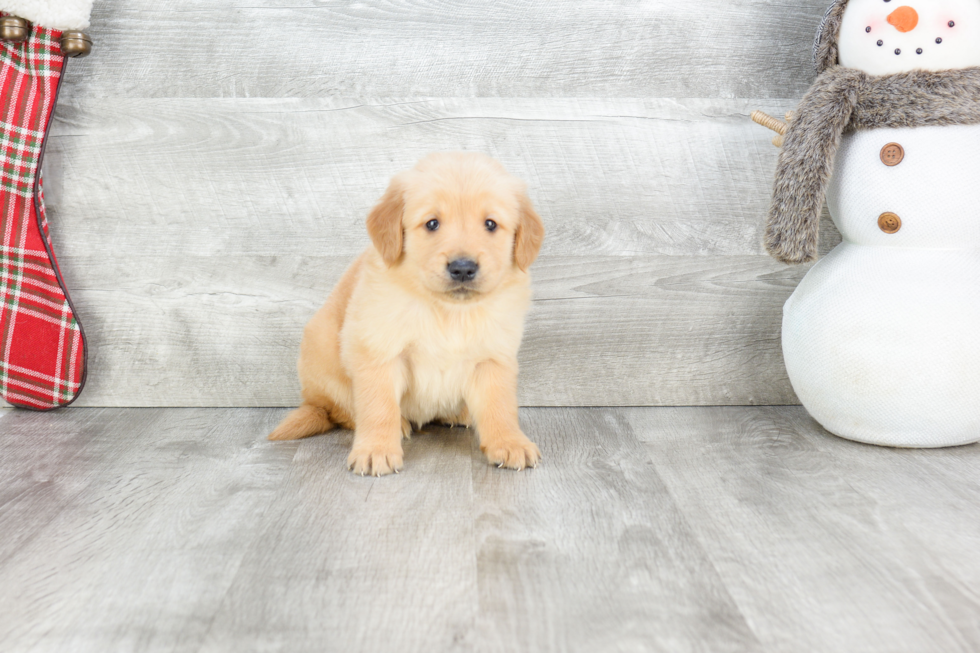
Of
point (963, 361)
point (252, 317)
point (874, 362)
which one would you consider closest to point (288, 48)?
point (252, 317)

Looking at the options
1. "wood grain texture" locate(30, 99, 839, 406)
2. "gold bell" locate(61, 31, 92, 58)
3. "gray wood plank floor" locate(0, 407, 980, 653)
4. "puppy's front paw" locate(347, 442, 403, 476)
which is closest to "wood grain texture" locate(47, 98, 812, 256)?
"wood grain texture" locate(30, 99, 839, 406)

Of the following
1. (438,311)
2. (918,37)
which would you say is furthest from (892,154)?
(438,311)

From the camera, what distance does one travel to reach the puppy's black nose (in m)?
1.67

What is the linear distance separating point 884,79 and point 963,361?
0.72m

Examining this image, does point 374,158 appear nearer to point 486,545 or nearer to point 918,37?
point 486,545

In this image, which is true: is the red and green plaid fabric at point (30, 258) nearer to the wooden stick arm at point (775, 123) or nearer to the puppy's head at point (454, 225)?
the puppy's head at point (454, 225)

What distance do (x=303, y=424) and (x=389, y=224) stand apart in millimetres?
633

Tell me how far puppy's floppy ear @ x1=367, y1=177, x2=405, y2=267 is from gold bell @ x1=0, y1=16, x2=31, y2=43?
116 cm

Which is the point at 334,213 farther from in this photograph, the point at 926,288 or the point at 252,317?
the point at 926,288

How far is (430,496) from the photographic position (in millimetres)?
1665

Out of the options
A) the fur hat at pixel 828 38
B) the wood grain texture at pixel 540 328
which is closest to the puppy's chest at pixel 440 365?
the wood grain texture at pixel 540 328

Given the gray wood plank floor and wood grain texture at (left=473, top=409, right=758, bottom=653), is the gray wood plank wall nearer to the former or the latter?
the gray wood plank floor

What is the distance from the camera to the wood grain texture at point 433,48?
2.21 meters

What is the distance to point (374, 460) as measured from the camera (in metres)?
1.79
